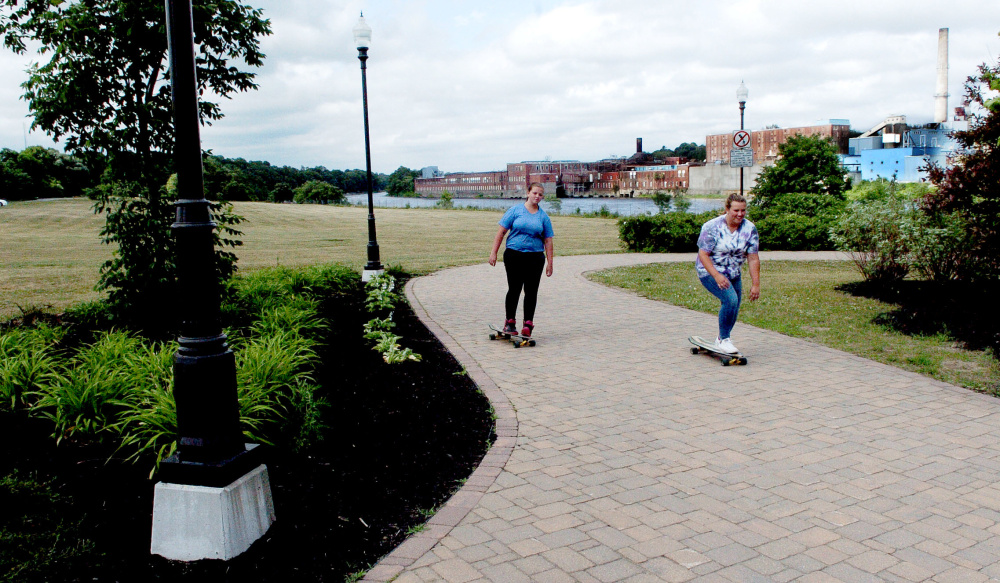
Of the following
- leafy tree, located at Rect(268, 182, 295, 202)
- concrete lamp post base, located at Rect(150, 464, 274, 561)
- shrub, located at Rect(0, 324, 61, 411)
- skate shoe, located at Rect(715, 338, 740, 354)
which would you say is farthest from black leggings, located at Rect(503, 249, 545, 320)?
leafy tree, located at Rect(268, 182, 295, 202)

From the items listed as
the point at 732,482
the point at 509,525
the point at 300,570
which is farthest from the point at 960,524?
the point at 300,570

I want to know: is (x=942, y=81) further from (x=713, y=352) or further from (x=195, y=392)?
(x=195, y=392)

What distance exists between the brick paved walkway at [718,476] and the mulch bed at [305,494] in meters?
0.23

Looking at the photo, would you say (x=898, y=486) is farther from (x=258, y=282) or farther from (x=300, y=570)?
(x=258, y=282)

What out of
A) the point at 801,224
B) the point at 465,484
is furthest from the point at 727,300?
the point at 801,224

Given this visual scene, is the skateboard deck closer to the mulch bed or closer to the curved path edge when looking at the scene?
the curved path edge

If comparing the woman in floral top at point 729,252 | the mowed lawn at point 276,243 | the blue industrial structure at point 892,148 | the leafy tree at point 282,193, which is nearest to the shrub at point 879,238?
the woman in floral top at point 729,252

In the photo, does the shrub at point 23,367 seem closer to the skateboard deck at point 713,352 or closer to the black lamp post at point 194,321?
the black lamp post at point 194,321

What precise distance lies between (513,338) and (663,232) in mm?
13063

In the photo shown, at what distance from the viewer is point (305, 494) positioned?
4117 mm

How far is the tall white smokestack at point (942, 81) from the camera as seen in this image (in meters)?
73.6

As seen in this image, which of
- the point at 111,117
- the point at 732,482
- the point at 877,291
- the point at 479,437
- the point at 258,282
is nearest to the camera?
the point at 732,482

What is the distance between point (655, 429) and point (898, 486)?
5.28 feet

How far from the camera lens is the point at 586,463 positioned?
4652mm
